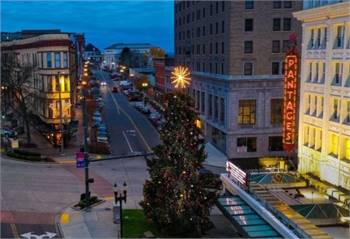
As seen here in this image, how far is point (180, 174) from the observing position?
28266 millimetres

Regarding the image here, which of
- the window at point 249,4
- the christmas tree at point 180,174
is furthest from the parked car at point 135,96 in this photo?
the christmas tree at point 180,174

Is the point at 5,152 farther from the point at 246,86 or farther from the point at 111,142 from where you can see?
the point at 246,86

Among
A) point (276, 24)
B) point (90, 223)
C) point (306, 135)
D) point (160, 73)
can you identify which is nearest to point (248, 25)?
point (276, 24)

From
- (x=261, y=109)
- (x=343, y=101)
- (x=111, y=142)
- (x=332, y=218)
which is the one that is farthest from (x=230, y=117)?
(x=332, y=218)

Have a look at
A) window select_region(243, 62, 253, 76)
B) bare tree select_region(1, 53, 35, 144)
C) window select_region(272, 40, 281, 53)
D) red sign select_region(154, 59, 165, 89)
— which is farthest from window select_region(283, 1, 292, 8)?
red sign select_region(154, 59, 165, 89)

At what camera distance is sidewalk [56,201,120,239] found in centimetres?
3019

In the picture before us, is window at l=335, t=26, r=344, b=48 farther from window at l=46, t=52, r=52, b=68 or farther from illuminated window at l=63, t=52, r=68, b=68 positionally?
window at l=46, t=52, r=52, b=68

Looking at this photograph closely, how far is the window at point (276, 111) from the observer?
5544 centimetres

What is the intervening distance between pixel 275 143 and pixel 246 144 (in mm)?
3266

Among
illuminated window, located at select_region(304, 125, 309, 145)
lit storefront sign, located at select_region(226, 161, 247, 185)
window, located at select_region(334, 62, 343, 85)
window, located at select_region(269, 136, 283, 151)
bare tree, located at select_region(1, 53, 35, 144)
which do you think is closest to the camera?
lit storefront sign, located at select_region(226, 161, 247, 185)

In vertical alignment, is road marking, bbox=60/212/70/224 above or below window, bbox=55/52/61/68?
below

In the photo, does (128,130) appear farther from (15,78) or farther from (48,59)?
(15,78)

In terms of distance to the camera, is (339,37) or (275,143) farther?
(275,143)

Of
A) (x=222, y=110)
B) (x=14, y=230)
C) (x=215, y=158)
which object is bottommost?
(x=215, y=158)
